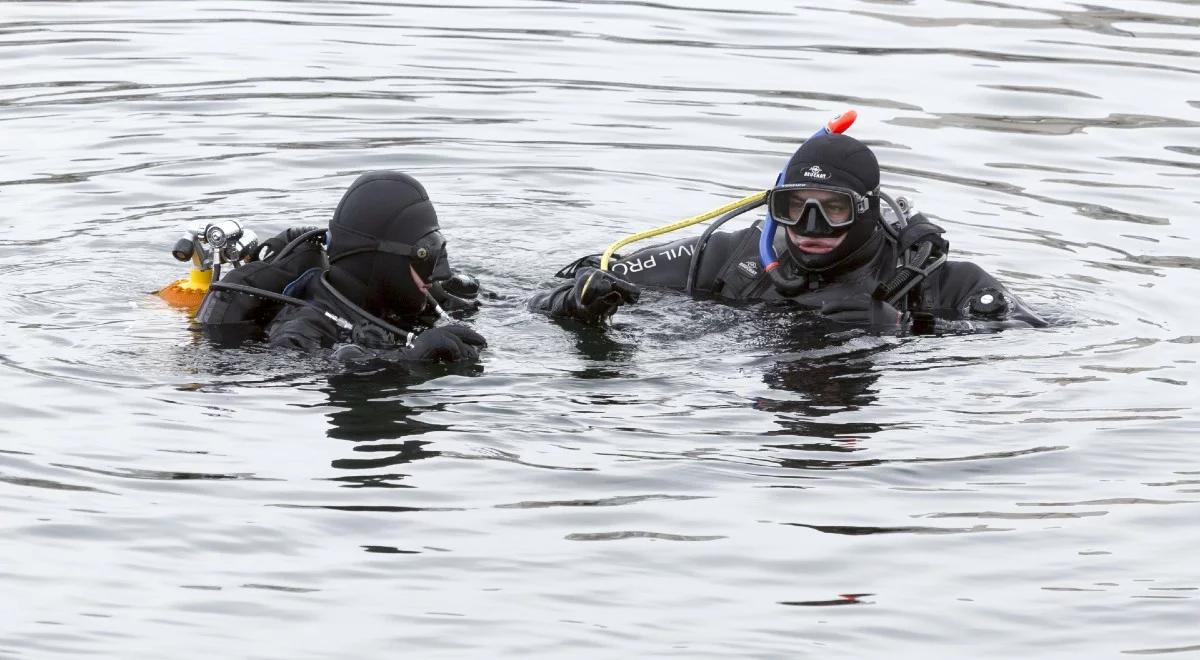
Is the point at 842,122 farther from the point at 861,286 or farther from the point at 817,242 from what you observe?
the point at 861,286

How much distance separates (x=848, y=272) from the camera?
8.21m

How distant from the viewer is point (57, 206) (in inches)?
405

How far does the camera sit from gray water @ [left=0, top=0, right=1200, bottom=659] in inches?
206

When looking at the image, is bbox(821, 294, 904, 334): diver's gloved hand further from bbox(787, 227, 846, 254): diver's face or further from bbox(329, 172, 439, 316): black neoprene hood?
bbox(329, 172, 439, 316): black neoprene hood

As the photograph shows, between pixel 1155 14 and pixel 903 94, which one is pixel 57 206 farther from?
pixel 1155 14

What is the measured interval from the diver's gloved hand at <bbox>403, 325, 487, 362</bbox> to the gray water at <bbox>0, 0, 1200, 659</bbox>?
4.4 inches

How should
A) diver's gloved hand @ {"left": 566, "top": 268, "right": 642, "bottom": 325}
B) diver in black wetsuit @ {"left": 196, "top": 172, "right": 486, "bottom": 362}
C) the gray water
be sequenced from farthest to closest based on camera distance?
diver's gloved hand @ {"left": 566, "top": 268, "right": 642, "bottom": 325}, diver in black wetsuit @ {"left": 196, "top": 172, "right": 486, "bottom": 362}, the gray water

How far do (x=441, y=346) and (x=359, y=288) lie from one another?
1.60 ft

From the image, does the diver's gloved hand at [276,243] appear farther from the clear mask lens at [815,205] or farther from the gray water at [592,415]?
the clear mask lens at [815,205]

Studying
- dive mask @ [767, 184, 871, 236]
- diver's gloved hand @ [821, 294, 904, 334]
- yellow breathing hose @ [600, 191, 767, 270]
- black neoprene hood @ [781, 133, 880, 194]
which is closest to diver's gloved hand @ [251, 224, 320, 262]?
yellow breathing hose @ [600, 191, 767, 270]

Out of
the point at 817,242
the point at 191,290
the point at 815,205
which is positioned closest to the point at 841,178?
the point at 815,205

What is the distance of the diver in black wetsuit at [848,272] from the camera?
7906 millimetres

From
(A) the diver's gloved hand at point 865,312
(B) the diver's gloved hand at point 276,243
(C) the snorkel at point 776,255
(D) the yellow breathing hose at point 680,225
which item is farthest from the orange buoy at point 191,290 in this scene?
(A) the diver's gloved hand at point 865,312

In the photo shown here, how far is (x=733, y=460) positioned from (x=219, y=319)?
2.27m
